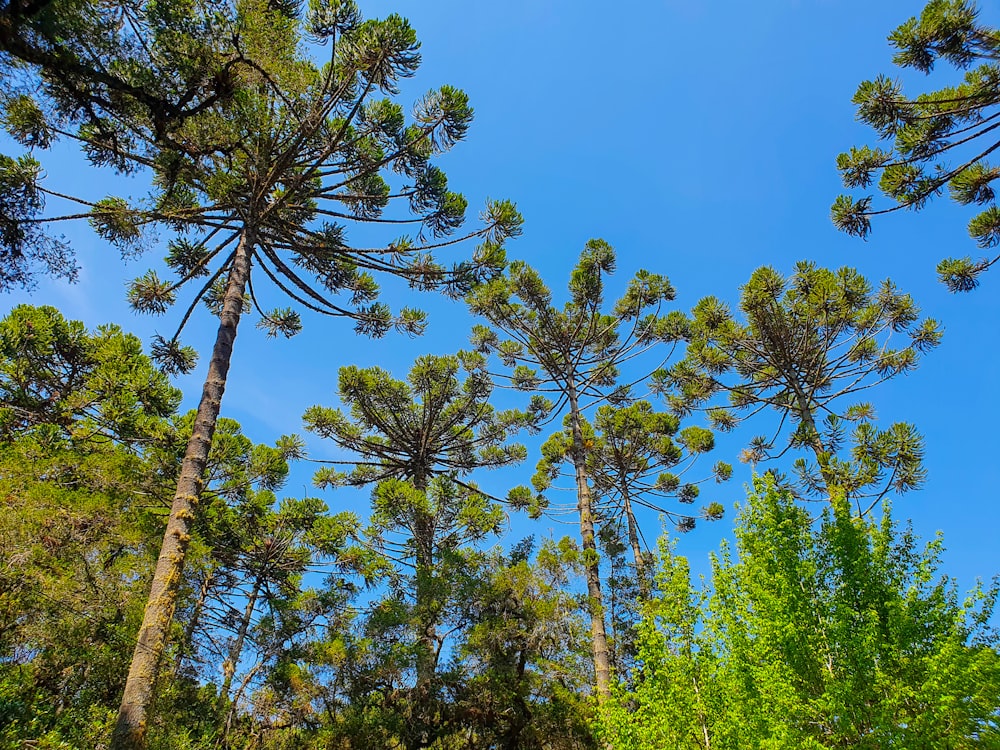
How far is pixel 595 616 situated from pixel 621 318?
9.18 m

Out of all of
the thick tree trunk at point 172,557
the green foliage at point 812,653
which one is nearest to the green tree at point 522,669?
the green foliage at point 812,653

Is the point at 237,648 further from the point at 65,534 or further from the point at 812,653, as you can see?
the point at 812,653

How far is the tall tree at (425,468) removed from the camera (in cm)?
1155

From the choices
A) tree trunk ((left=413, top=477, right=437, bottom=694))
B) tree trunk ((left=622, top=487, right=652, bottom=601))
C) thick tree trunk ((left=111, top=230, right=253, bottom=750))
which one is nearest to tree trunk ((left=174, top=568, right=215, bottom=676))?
tree trunk ((left=413, top=477, right=437, bottom=694))

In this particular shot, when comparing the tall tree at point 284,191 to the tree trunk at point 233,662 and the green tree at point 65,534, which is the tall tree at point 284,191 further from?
the tree trunk at point 233,662

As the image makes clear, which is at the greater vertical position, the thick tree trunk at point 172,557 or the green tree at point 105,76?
the green tree at point 105,76

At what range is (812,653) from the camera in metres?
6.84

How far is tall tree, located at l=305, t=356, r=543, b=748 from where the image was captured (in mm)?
11555

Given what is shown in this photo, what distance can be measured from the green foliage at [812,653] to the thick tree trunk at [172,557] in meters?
5.61

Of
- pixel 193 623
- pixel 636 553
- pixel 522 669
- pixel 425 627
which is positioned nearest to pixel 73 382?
pixel 193 623

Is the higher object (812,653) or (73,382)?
(73,382)

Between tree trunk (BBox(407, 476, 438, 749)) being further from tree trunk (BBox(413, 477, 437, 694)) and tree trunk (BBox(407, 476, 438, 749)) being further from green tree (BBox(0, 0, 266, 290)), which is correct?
green tree (BBox(0, 0, 266, 290))

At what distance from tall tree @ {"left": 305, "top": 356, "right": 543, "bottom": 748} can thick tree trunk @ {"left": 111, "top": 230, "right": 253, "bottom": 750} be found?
21.6 feet

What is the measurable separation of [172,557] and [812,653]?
7379 mm
